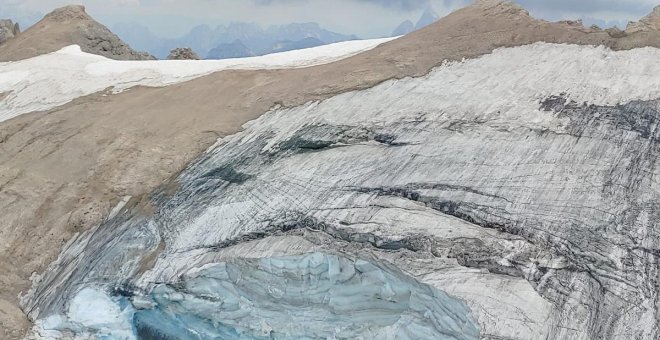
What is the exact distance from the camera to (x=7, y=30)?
121 feet

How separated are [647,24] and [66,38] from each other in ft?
94.5

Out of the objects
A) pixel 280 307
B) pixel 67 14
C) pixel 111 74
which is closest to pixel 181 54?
pixel 67 14

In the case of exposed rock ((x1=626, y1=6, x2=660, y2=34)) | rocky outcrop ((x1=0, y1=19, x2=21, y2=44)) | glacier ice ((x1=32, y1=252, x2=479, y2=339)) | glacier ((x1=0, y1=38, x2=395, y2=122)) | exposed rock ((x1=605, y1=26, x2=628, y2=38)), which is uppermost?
rocky outcrop ((x1=0, y1=19, x2=21, y2=44))

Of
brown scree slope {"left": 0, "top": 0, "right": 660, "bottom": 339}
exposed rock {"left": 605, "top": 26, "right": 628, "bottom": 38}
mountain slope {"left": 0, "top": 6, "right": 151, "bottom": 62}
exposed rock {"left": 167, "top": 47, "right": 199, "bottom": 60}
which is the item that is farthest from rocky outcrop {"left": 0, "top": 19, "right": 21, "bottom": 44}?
exposed rock {"left": 605, "top": 26, "right": 628, "bottom": 38}

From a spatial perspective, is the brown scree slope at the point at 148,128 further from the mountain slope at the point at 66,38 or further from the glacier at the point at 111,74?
the mountain slope at the point at 66,38

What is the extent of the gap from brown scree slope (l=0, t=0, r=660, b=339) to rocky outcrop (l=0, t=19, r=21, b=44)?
60.5 feet

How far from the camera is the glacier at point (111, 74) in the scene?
22828 mm

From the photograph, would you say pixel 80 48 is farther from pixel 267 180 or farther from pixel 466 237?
pixel 466 237

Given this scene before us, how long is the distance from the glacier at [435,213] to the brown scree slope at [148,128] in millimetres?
693

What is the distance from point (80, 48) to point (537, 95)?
1005 inches

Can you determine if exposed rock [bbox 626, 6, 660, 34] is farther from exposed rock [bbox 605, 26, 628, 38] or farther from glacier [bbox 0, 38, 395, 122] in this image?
glacier [bbox 0, 38, 395, 122]

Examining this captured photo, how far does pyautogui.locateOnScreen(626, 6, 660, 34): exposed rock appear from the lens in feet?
49.2

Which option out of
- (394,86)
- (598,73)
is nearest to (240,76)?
(394,86)

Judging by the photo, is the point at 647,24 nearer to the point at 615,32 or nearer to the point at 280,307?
the point at 615,32
